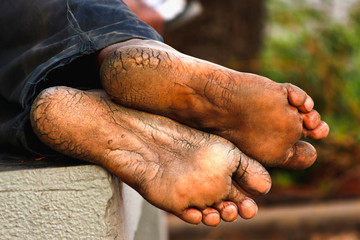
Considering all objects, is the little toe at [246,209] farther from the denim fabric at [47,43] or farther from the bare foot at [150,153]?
the denim fabric at [47,43]

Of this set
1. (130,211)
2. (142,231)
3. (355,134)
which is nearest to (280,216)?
(355,134)

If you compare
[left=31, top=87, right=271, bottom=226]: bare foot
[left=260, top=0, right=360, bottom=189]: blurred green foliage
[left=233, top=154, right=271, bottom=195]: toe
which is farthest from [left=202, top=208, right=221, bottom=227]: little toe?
[left=260, top=0, right=360, bottom=189]: blurred green foliage

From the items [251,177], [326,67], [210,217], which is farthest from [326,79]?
A: [210,217]

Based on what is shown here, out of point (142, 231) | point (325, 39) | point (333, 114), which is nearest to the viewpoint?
point (142, 231)

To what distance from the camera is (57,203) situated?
984mm

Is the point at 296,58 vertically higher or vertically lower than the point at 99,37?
lower

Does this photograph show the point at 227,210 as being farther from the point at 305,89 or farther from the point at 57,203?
the point at 305,89

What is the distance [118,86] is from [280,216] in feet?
7.97

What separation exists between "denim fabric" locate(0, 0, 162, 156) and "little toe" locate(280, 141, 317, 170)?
1.49 feet

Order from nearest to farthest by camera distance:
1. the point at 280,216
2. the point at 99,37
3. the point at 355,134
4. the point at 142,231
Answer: the point at 99,37 < the point at 142,231 < the point at 280,216 < the point at 355,134

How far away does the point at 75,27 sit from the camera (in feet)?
3.67

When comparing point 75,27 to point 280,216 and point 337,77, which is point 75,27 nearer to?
point 280,216

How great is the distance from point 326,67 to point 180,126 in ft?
9.31

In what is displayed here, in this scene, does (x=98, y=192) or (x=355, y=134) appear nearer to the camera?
(x=98, y=192)
